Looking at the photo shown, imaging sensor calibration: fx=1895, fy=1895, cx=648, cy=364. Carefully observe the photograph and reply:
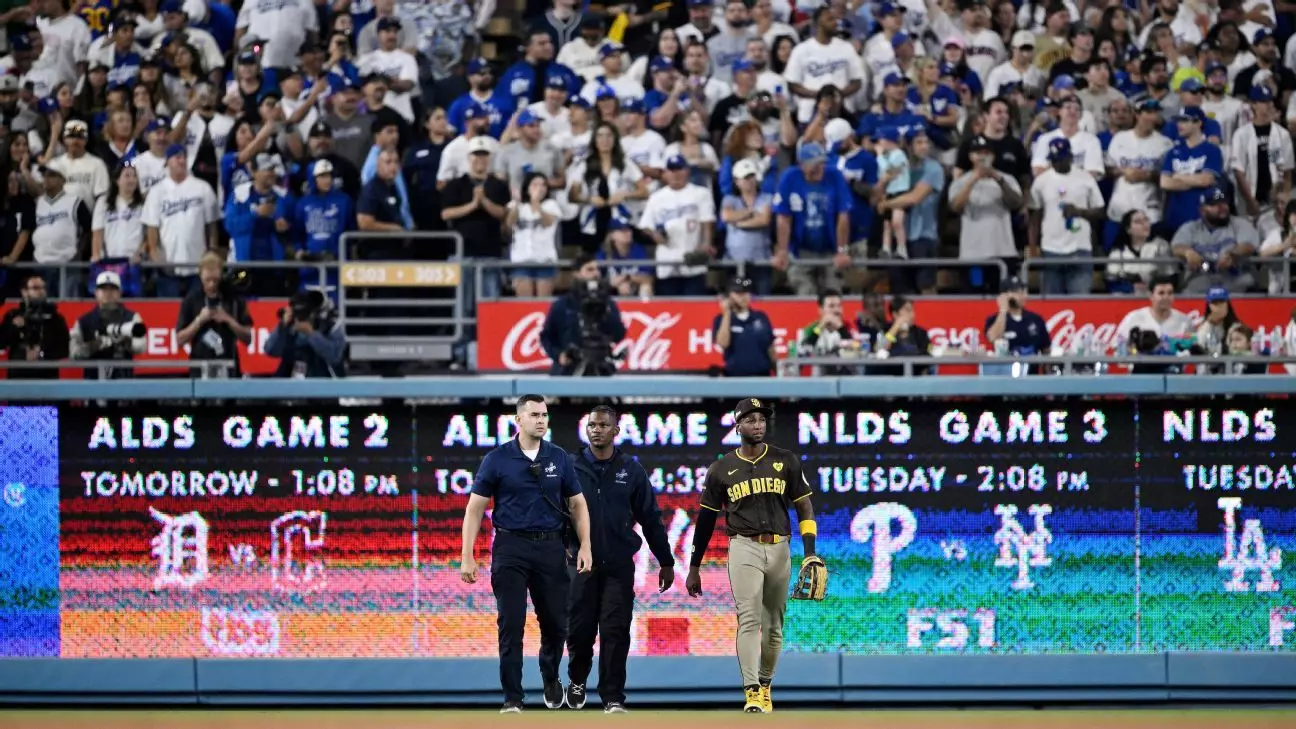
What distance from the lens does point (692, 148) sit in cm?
1917

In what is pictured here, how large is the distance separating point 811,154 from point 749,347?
3.85 meters

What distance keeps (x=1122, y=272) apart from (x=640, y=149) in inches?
198

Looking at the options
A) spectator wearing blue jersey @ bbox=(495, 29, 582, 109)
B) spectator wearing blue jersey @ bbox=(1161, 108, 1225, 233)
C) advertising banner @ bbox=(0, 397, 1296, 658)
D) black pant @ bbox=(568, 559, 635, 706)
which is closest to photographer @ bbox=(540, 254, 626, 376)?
advertising banner @ bbox=(0, 397, 1296, 658)

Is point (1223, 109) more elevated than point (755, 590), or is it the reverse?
point (1223, 109)

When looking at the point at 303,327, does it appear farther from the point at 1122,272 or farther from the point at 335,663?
the point at 1122,272

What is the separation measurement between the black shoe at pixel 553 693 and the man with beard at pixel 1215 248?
9166 mm

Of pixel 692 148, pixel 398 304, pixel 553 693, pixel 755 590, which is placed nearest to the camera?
pixel 755 590

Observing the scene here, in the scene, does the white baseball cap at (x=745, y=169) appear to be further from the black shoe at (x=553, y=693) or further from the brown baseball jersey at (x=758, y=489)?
the black shoe at (x=553, y=693)

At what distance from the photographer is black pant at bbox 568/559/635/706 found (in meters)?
12.0

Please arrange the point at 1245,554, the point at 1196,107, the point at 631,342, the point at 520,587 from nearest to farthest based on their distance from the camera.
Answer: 1. the point at 520,587
2. the point at 1245,554
3. the point at 631,342
4. the point at 1196,107

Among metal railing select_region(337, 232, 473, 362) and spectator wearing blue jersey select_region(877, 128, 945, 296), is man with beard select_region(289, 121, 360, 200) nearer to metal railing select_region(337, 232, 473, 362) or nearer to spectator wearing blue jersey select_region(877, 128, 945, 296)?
metal railing select_region(337, 232, 473, 362)

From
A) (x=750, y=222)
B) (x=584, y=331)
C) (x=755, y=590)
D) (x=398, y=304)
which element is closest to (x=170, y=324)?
(x=398, y=304)

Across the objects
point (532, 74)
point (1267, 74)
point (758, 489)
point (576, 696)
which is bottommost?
point (576, 696)

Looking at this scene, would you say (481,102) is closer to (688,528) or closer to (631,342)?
(631,342)
